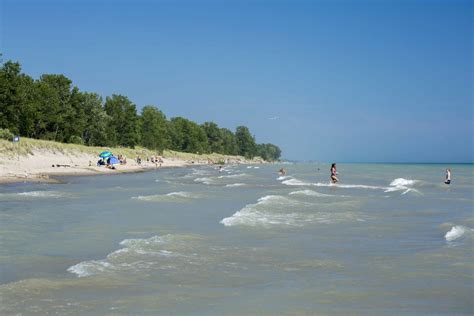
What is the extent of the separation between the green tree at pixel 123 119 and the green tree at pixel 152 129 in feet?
36.5

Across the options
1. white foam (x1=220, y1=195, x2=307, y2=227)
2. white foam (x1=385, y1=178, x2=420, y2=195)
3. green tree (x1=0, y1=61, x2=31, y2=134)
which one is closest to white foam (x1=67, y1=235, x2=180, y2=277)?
white foam (x1=220, y1=195, x2=307, y2=227)

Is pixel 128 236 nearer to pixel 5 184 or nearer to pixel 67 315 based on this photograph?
pixel 67 315

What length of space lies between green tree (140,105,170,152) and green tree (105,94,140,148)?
36.5ft

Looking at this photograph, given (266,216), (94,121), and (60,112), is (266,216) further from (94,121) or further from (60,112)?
(94,121)

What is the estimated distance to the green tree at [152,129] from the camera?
526 ft

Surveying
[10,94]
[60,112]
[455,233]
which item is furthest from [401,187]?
[60,112]

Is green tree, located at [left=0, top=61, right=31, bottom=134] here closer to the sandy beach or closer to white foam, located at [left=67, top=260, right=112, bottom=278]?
the sandy beach

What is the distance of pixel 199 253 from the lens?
46.0 feet

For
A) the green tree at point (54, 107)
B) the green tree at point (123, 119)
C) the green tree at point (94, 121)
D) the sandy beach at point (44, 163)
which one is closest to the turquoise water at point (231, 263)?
the sandy beach at point (44, 163)

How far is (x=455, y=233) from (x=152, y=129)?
149742mm

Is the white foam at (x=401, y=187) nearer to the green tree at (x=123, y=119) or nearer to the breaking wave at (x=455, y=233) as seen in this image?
the breaking wave at (x=455, y=233)

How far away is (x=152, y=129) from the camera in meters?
163

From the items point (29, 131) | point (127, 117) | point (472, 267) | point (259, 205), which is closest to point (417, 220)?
point (259, 205)

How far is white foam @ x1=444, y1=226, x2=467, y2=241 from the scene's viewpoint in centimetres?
1735
